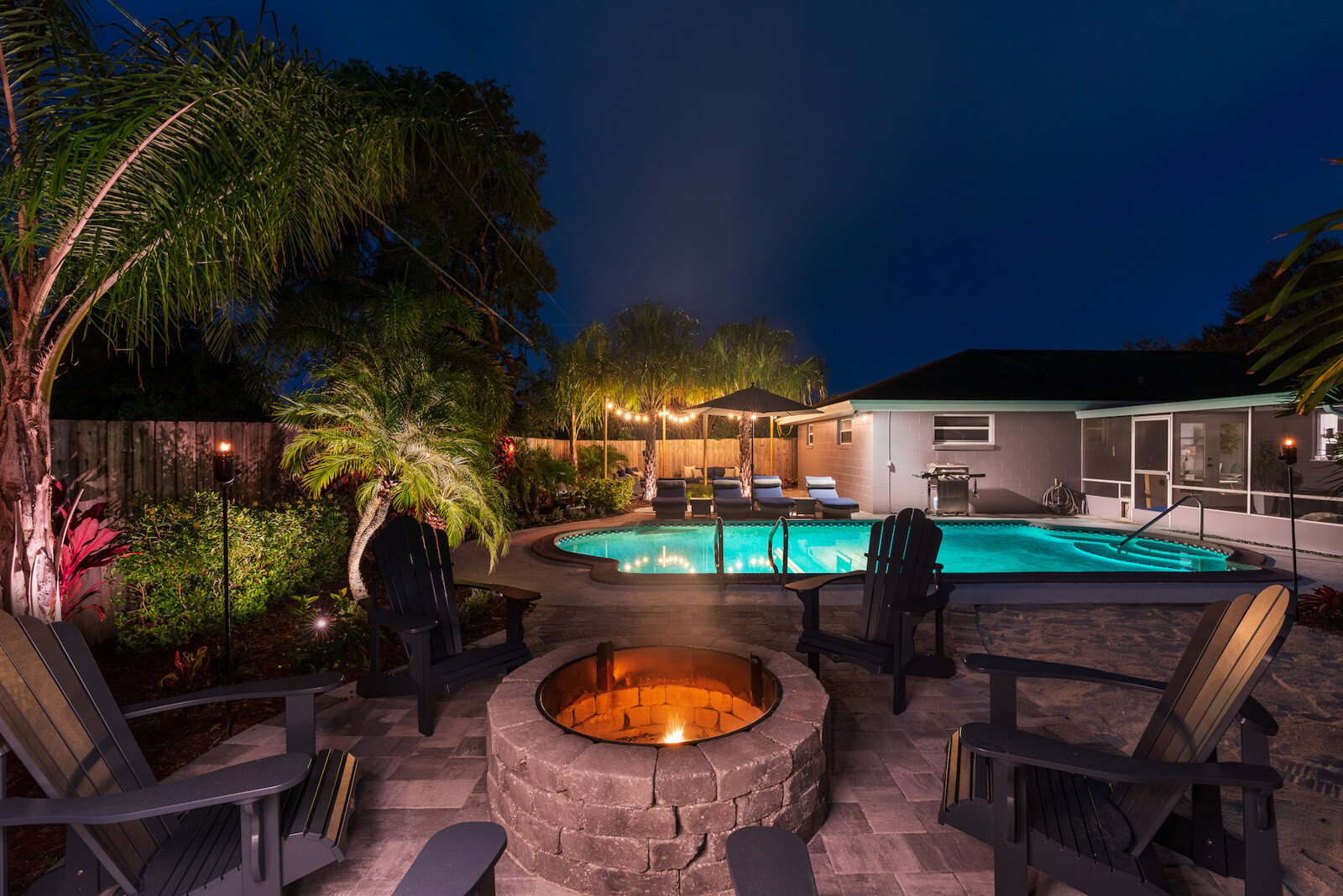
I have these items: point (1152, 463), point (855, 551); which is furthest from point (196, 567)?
point (1152, 463)

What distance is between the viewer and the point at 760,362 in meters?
22.1

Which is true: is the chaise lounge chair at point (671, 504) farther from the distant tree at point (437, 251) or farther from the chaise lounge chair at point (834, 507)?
the distant tree at point (437, 251)

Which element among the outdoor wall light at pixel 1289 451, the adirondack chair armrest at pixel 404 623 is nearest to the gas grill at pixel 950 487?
the outdoor wall light at pixel 1289 451

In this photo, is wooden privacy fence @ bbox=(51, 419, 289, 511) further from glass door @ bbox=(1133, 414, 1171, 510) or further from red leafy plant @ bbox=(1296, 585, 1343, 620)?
glass door @ bbox=(1133, 414, 1171, 510)

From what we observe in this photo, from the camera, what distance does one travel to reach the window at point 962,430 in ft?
43.2

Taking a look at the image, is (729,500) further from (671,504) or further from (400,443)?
(400,443)

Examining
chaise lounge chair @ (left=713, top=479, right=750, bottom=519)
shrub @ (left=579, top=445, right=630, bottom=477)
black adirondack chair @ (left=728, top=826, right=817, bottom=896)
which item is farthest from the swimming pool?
shrub @ (left=579, top=445, right=630, bottom=477)

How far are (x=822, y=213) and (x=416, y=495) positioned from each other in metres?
66.6

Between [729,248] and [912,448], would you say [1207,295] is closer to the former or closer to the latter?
[729,248]

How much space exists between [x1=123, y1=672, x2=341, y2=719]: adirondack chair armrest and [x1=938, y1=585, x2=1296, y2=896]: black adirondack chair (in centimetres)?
228

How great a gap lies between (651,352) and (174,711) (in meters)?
12.4

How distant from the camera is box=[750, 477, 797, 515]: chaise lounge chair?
38.3ft

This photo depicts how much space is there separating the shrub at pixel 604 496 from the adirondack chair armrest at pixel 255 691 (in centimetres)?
1026

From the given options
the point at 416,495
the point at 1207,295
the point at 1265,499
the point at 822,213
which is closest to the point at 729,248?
the point at 822,213
